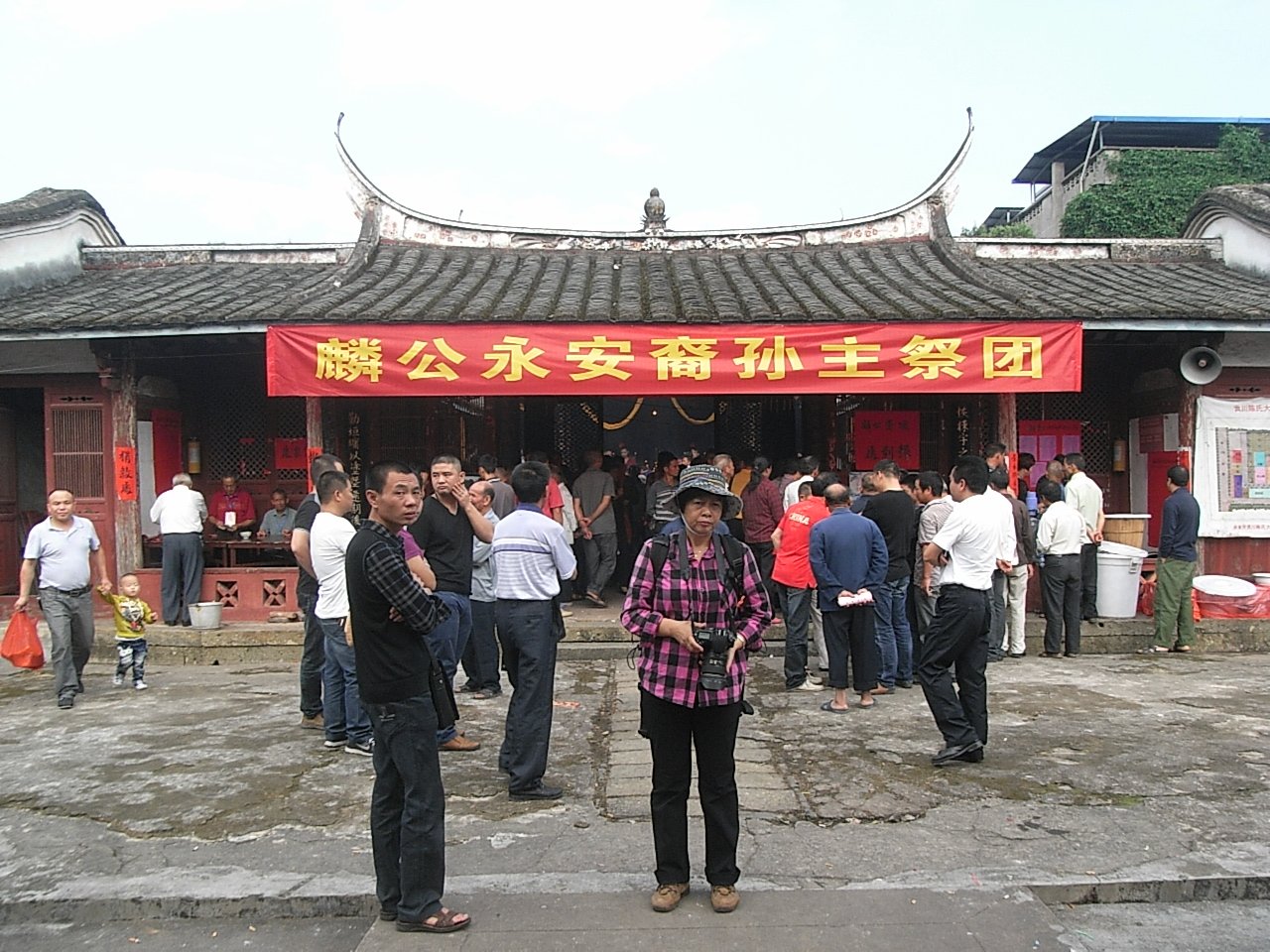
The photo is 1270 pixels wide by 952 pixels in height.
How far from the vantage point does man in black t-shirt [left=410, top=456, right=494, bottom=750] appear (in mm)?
6016

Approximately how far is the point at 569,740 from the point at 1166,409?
7683 millimetres

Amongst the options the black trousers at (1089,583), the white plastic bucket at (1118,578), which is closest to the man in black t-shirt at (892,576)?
the black trousers at (1089,583)

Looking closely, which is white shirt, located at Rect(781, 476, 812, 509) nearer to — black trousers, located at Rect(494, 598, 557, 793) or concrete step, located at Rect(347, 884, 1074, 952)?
black trousers, located at Rect(494, 598, 557, 793)

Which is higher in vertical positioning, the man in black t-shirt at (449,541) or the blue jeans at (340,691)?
the man in black t-shirt at (449,541)

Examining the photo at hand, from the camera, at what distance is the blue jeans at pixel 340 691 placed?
5.82 meters

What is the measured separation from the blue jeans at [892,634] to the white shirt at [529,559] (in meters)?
3.02

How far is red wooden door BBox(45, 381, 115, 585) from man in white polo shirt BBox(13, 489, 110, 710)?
2.80 metres

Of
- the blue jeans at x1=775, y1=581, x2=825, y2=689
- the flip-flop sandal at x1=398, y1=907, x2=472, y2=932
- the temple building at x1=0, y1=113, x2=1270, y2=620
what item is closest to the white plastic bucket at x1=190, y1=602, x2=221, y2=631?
the temple building at x1=0, y1=113, x2=1270, y2=620

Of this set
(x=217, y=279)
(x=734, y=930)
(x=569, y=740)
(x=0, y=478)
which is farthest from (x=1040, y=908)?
(x=0, y=478)

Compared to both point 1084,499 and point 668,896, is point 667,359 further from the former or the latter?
point 668,896

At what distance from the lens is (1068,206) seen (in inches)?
1211

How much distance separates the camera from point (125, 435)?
9914 mm

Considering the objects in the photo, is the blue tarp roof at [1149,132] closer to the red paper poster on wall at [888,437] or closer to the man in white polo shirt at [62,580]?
the red paper poster on wall at [888,437]

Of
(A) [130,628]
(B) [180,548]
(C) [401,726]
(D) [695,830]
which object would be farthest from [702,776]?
(B) [180,548]
